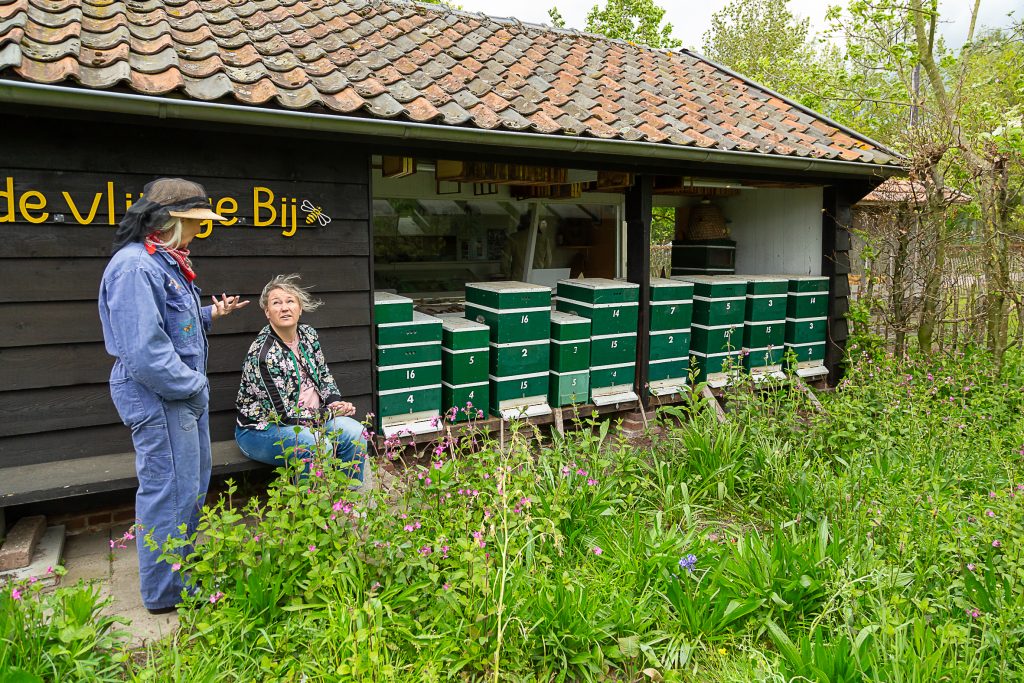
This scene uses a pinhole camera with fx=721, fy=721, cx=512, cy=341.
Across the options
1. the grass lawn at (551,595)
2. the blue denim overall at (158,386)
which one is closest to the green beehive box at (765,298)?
the grass lawn at (551,595)

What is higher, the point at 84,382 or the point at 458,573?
the point at 84,382

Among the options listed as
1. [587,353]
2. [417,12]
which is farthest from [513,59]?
[587,353]

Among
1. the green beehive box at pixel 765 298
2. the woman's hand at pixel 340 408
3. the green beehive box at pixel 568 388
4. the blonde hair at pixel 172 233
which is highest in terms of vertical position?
the blonde hair at pixel 172 233

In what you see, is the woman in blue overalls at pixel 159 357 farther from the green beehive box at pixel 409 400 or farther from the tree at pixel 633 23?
the tree at pixel 633 23

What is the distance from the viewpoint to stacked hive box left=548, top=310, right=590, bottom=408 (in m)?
6.02

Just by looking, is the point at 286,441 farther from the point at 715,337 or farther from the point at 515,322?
the point at 715,337

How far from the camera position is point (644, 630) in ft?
10.7

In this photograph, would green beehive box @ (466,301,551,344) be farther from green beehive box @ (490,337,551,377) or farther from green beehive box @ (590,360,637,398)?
green beehive box @ (590,360,637,398)

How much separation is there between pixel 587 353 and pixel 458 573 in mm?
3336

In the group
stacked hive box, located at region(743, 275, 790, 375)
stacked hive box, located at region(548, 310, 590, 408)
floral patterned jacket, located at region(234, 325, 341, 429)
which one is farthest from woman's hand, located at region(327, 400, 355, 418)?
stacked hive box, located at region(743, 275, 790, 375)

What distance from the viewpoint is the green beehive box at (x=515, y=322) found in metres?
5.73

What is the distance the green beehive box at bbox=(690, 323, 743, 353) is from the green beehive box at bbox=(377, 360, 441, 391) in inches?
113

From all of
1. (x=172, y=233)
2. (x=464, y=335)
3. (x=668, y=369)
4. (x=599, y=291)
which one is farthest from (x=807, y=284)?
(x=172, y=233)

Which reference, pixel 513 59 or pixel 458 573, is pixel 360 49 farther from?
pixel 458 573
